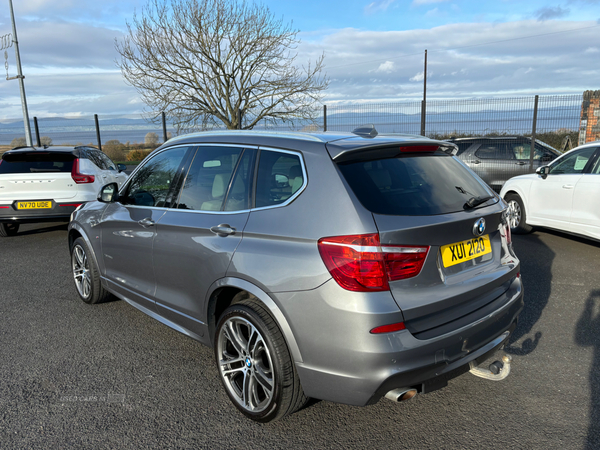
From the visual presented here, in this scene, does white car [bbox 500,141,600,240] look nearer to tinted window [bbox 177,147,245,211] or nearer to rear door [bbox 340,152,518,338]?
rear door [bbox 340,152,518,338]

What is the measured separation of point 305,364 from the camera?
2.47 m

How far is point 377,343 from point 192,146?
2.10m

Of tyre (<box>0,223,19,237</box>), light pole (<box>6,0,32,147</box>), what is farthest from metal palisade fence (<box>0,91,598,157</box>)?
light pole (<box>6,0,32,147</box>)

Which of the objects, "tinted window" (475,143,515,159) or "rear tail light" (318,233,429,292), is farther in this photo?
"tinted window" (475,143,515,159)

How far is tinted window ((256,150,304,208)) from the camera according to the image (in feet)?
8.79

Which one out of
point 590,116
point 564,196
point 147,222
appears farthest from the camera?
point 590,116

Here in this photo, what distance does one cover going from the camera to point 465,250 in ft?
8.71

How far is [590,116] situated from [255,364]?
15.7 metres

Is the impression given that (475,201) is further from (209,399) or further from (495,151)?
(495,151)

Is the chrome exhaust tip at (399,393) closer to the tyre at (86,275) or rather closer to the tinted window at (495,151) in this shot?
the tyre at (86,275)

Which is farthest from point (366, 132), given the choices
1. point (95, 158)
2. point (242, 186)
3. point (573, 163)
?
point (95, 158)

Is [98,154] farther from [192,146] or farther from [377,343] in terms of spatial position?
[377,343]

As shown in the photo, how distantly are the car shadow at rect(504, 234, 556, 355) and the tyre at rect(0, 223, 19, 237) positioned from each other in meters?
8.75

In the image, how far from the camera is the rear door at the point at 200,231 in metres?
2.89
